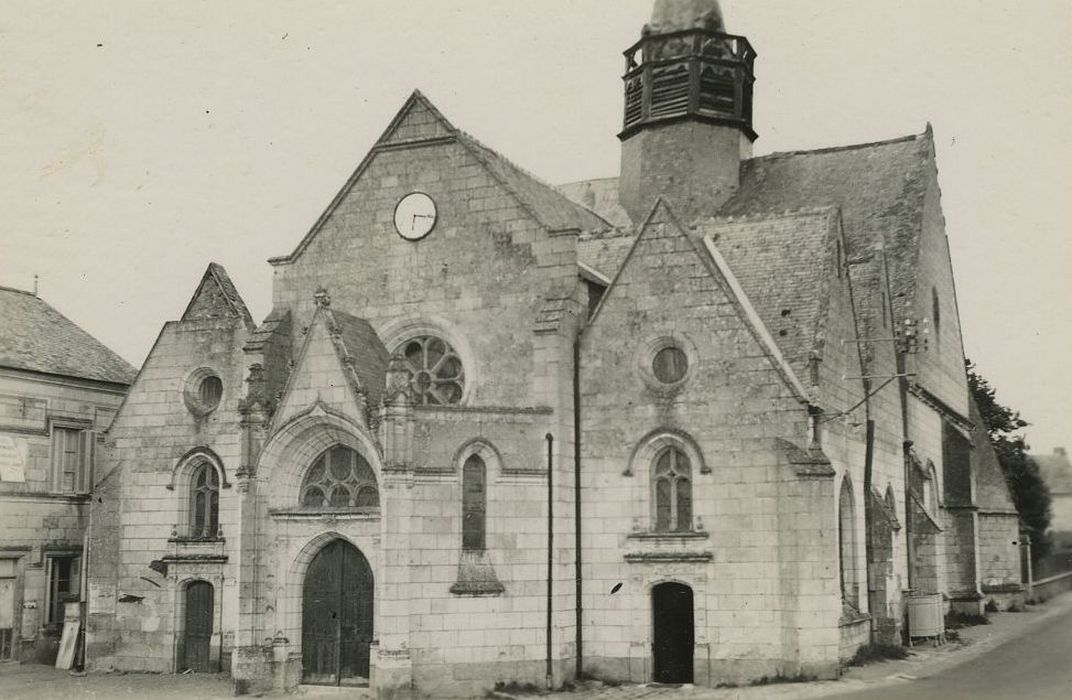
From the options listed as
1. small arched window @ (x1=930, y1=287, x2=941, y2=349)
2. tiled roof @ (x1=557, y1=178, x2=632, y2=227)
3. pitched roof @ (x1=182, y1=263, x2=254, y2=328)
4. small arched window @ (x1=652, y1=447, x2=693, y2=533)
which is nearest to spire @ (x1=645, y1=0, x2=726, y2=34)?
tiled roof @ (x1=557, y1=178, x2=632, y2=227)

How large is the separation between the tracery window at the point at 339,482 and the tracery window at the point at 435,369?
2.08 m

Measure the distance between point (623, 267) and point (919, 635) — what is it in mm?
12770

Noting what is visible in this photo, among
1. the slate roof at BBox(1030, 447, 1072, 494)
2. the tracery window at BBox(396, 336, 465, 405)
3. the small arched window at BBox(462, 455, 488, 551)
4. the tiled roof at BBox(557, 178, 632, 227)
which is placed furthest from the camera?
the slate roof at BBox(1030, 447, 1072, 494)

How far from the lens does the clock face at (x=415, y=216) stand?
25609 millimetres

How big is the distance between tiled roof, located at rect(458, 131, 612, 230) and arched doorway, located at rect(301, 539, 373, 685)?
8.16 meters

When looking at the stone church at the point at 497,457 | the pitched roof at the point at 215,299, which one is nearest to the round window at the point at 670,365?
the stone church at the point at 497,457

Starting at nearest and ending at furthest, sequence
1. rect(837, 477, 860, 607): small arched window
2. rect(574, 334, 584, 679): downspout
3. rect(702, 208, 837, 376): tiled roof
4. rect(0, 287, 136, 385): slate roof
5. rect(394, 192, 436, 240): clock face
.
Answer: rect(574, 334, 584, 679): downspout < rect(702, 208, 837, 376): tiled roof < rect(837, 477, 860, 607): small arched window < rect(394, 192, 436, 240): clock face < rect(0, 287, 136, 385): slate roof

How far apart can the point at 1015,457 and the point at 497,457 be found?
32.7 m

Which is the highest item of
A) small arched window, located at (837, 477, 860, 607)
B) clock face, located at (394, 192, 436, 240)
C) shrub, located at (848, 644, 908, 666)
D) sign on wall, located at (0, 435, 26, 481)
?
clock face, located at (394, 192, 436, 240)

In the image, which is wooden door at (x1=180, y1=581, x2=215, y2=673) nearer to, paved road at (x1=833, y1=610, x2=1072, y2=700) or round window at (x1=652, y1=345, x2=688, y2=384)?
round window at (x1=652, y1=345, x2=688, y2=384)

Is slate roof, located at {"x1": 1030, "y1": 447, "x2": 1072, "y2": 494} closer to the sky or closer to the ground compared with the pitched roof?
closer to the ground

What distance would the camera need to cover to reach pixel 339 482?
78.9 ft

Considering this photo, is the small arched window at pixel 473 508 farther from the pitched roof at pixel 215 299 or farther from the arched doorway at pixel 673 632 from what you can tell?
the pitched roof at pixel 215 299

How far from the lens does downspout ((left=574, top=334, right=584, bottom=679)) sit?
921 inches
